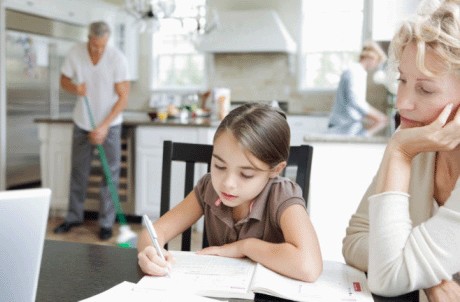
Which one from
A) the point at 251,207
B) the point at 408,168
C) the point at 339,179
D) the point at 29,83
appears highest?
the point at 29,83

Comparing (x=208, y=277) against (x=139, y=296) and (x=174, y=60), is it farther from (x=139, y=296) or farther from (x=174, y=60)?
(x=174, y=60)

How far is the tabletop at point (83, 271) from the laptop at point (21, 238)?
283mm

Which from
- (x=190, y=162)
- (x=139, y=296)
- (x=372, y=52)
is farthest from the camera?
(x=372, y=52)

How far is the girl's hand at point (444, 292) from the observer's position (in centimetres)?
100

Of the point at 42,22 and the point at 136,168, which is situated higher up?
the point at 42,22

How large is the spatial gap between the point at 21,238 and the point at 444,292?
743 millimetres

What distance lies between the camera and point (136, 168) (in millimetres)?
4484

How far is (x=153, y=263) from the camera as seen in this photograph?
1111mm

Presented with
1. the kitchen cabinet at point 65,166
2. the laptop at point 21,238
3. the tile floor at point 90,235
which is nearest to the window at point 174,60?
the kitchen cabinet at point 65,166

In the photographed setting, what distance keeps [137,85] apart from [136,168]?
10.0 ft

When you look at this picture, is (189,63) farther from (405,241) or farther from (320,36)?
(405,241)

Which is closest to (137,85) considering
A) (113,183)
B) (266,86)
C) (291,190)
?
(266,86)

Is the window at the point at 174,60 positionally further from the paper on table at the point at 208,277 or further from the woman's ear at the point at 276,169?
the paper on table at the point at 208,277

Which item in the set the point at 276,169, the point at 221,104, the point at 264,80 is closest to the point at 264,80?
the point at 264,80
